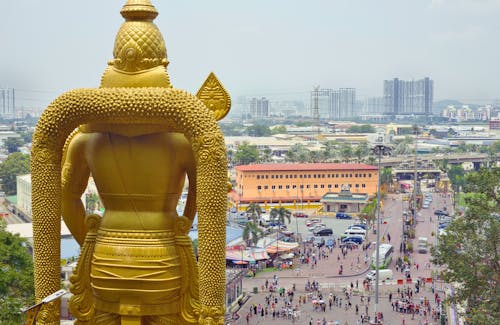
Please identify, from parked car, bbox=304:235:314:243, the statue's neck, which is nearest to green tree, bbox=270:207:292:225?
parked car, bbox=304:235:314:243

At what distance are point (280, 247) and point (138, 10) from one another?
2501 centimetres

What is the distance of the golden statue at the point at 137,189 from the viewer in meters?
8.38

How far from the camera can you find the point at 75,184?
364 inches

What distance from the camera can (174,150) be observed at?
343 inches

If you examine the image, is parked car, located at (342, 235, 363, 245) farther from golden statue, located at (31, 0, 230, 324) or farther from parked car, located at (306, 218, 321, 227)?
golden statue, located at (31, 0, 230, 324)

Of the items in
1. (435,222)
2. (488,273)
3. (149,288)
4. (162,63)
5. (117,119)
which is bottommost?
(435,222)

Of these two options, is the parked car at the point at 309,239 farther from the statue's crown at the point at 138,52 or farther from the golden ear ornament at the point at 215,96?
the statue's crown at the point at 138,52

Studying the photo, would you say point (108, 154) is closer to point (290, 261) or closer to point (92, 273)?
point (92, 273)

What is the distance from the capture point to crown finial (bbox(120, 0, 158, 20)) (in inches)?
348

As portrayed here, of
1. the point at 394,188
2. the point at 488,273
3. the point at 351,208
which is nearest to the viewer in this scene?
the point at 488,273

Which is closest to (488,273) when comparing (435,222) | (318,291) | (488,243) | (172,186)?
(488,243)

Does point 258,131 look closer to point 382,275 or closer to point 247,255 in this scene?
point 247,255

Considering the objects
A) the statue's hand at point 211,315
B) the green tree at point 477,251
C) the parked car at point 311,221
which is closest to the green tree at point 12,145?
the parked car at point 311,221

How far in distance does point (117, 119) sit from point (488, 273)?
9966 mm
